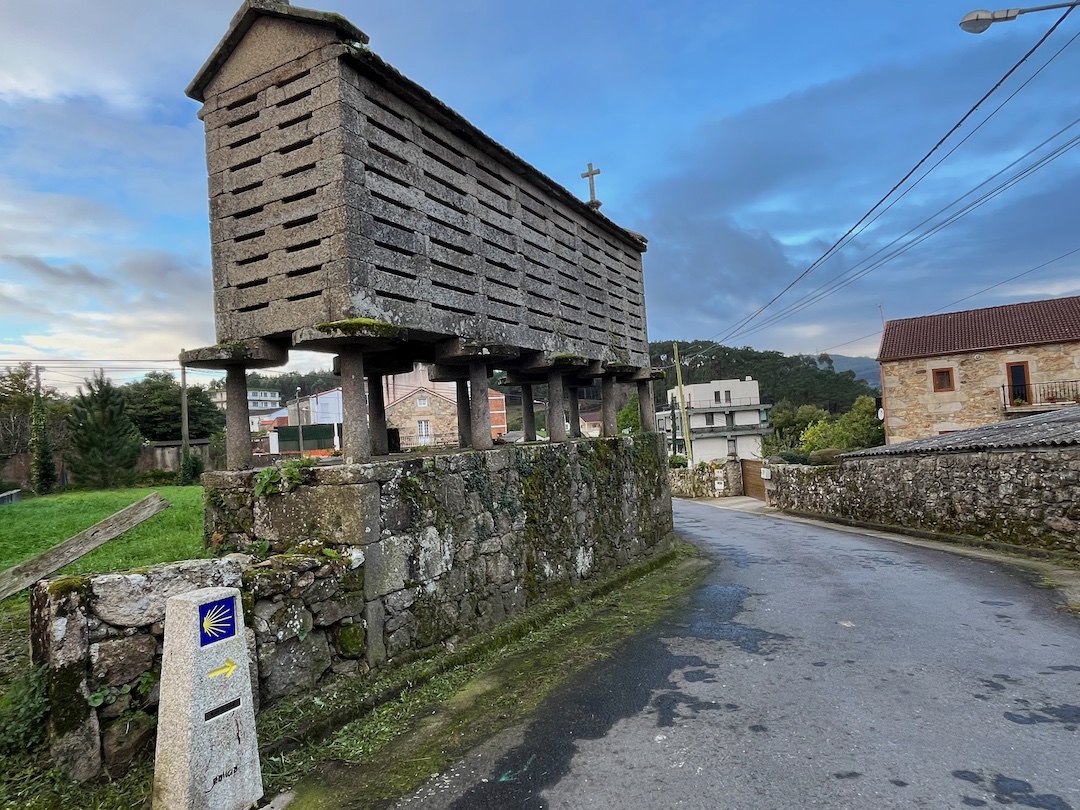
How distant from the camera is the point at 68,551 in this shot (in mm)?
4793

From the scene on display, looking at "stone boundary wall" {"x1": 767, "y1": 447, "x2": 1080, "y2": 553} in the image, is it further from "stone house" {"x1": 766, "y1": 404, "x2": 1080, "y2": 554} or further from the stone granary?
the stone granary

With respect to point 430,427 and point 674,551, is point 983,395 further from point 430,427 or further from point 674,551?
point 430,427

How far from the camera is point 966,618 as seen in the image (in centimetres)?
A: 731

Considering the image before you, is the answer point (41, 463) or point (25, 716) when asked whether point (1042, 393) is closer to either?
point (25, 716)

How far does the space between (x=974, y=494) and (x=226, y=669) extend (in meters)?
14.9

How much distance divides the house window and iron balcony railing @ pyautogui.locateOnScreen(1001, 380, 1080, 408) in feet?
7.37

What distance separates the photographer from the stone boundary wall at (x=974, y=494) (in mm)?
11266

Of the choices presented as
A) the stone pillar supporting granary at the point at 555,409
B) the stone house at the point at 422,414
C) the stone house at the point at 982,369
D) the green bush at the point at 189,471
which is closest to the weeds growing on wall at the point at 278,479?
the stone pillar supporting granary at the point at 555,409

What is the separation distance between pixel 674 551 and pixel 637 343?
14.3 ft

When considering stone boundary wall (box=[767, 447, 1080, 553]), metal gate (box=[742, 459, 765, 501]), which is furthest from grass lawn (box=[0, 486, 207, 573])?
metal gate (box=[742, 459, 765, 501])

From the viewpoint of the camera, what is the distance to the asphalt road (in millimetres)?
3631

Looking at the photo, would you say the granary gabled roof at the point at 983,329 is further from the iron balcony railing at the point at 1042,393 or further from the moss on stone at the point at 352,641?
the moss on stone at the point at 352,641

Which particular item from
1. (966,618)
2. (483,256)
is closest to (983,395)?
(966,618)

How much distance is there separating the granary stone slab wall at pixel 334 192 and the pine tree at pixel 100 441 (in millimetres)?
21495
